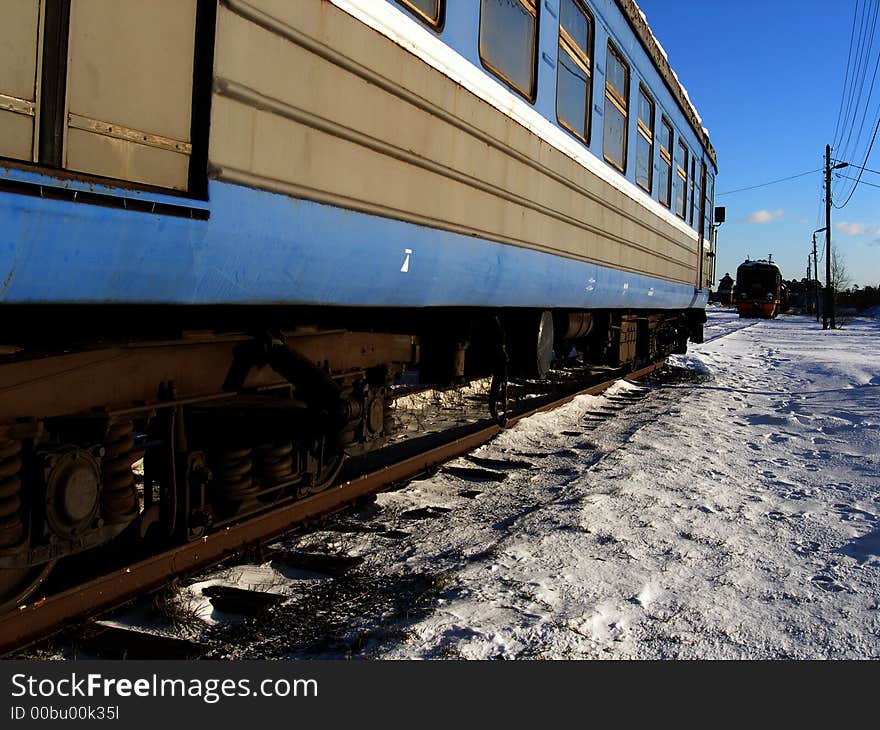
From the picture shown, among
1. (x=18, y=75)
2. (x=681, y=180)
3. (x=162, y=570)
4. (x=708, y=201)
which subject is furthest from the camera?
(x=708, y=201)

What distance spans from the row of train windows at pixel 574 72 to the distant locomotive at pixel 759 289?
4535cm

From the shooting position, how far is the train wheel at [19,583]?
2.61m

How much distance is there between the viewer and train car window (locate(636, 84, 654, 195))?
7676 mm

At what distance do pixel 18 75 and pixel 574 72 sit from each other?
4.38 meters

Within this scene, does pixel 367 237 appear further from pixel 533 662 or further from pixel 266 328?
pixel 533 662

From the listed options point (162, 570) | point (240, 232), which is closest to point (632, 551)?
point (162, 570)

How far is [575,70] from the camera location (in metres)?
5.51

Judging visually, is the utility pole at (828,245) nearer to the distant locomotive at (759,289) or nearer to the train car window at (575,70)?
the distant locomotive at (759,289)

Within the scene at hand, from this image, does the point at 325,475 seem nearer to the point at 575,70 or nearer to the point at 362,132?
the point at 362,132

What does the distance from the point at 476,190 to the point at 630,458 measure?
296 cm

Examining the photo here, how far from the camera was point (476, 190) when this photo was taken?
3.93 metres

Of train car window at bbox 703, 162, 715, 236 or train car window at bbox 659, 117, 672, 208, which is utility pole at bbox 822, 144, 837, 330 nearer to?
train car window at bbox 703, 162, 715, 236

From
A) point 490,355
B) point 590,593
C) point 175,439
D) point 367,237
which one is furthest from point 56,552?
point 490,355

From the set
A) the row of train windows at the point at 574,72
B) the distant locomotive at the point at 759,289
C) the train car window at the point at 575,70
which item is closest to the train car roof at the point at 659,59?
the row of train windows at the point at 574,72
